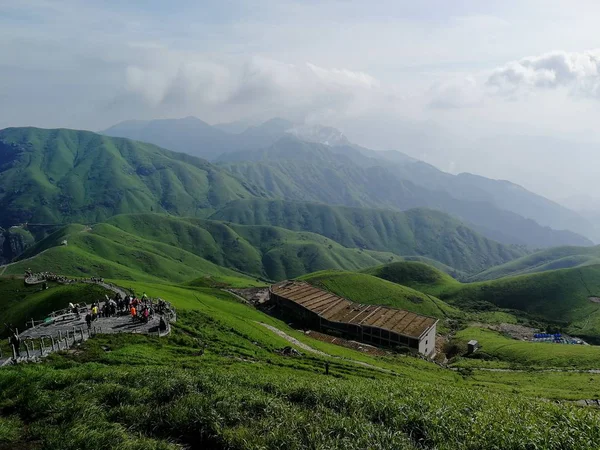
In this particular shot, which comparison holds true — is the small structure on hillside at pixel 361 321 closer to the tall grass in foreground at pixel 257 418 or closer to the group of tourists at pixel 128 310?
the group of tourists at pixel 128 310

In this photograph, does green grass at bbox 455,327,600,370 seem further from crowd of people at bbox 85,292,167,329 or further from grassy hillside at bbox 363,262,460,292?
grassy hillside at bbox 363,262,460,292

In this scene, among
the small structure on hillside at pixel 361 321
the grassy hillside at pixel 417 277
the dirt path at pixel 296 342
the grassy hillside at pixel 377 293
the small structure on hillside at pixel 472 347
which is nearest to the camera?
the dirt path at pixel 296 342

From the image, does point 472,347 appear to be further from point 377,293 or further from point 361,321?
point 377,293

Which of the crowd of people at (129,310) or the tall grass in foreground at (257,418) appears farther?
the crowd of people at (129,310)

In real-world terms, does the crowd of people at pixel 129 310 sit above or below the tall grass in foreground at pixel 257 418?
below

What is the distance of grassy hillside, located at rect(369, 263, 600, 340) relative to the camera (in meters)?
135

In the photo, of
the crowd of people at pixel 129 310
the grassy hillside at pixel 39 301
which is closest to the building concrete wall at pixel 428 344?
the crowd of people at pixel 129 310

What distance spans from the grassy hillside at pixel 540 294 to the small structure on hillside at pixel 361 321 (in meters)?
68.2

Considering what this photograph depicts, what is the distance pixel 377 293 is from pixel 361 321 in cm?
5170

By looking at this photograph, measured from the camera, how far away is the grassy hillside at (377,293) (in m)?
129

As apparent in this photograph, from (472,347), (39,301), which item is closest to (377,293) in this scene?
(472,347)

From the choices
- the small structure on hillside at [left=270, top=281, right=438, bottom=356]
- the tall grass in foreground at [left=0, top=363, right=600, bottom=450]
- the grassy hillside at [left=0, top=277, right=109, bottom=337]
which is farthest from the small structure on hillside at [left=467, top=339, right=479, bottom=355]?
the grassy hillside at [left=0, top=277, right=109, bottom=337]

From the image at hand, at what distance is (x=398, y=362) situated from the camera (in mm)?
63906

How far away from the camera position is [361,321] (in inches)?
3425
